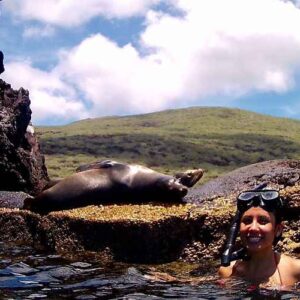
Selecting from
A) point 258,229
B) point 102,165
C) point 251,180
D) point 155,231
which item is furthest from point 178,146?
point 258,229

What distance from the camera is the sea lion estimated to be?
49.2 ft

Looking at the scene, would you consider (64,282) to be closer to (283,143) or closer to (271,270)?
(271,270)

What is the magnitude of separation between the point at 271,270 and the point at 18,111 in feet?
51.3

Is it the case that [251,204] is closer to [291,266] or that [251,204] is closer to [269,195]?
[269,195]

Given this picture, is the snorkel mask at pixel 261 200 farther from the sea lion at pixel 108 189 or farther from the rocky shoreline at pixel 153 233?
the sea lion at pixel 108 189

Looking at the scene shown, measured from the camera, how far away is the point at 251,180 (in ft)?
50.7

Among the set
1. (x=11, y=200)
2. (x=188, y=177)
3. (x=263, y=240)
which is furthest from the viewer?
(x=11, y=200)

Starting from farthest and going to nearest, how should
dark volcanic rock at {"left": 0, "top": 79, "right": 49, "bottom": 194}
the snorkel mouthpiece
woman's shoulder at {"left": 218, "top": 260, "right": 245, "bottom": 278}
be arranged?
dark volcanic rock at {"left": 0, "top": 79, "right": 49, "bottom": 194}, woman's shoulder at {"left": 218, "top": 260, "right": 245, "bottom": 278}, the snorkel mouthpiece

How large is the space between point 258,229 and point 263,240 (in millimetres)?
144

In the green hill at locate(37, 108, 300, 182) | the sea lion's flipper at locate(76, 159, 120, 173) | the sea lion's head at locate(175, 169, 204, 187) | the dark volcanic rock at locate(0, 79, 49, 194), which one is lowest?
the sea lion's head at locate(175, 169, 204, 187)

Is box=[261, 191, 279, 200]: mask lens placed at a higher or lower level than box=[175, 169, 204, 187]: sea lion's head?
lower

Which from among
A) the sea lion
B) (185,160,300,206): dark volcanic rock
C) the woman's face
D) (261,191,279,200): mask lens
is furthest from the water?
(185,160,300,206): dark volcanic rock

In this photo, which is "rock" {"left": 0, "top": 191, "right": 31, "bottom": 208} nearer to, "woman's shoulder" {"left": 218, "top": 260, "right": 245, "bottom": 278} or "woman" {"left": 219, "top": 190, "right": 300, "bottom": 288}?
"woman's shoulder" {"left": 218, "top": 260, "right": 245, "bottom": 278}

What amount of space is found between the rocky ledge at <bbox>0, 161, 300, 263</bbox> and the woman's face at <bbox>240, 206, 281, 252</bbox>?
9.53 feet
